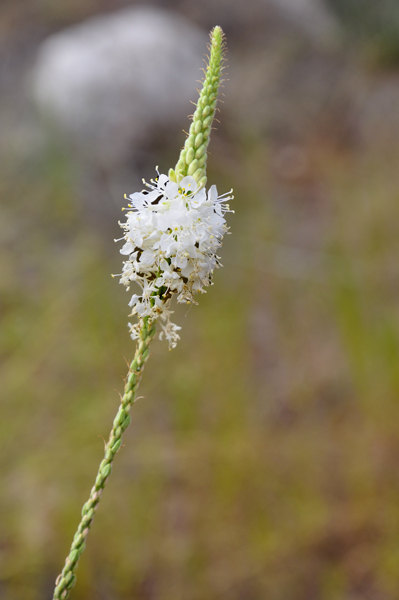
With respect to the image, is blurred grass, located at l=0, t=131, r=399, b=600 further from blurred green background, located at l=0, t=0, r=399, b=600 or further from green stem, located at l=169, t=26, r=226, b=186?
green stem, located at l=169, t=26, r=226, b=186

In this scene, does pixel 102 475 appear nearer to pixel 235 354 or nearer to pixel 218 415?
pixel 218 415

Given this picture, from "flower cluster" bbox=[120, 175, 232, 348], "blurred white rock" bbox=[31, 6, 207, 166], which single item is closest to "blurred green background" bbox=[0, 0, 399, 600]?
"blurred white rock" bbox=[31, 6, 207, 166]

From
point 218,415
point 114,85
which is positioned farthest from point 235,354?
point 114,85

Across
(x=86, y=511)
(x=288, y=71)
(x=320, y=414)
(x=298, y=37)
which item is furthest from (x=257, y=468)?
(x=298, y=37)

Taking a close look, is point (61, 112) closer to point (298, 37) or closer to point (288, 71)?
point (288, 71)

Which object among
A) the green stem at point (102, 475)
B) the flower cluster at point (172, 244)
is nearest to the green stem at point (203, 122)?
the flower cluster at point (172, 244)
